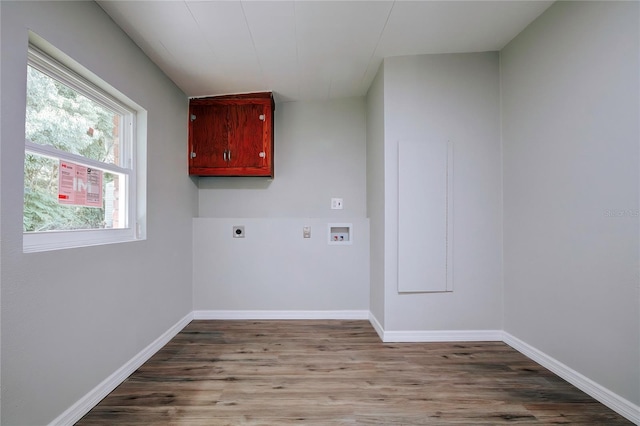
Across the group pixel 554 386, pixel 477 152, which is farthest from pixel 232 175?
pixel 554 386

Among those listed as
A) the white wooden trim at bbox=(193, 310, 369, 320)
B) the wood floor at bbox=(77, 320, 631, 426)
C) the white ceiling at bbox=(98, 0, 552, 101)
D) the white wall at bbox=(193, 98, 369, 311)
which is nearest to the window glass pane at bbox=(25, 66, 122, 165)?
the white ceiling at bbox=(98, 0, 552, 101)

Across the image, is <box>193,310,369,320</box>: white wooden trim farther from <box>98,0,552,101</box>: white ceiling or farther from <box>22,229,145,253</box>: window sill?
<box>98,0,552,101</box>: white ceiling

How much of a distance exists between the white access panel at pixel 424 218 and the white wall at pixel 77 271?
195 cm

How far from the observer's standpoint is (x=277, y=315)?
2.97 m

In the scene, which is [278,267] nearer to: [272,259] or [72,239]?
[272,259]

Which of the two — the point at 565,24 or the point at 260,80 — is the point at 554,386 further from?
the point at 260,80

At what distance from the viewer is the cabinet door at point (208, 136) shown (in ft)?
9.25

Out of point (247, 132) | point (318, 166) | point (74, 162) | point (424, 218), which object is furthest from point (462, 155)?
point (74, 162)

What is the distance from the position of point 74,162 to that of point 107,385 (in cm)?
130

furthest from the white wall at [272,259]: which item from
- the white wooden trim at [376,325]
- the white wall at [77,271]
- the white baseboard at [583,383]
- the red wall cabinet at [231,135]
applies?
the white baseboard at [583,383]

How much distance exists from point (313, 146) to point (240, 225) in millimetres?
1138

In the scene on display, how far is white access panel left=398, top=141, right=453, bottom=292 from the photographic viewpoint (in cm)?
236

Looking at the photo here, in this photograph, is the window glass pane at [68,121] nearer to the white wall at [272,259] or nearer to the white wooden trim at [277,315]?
the white wall at [272,259]

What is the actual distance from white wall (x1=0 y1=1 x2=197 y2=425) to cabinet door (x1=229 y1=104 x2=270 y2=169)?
536mm
